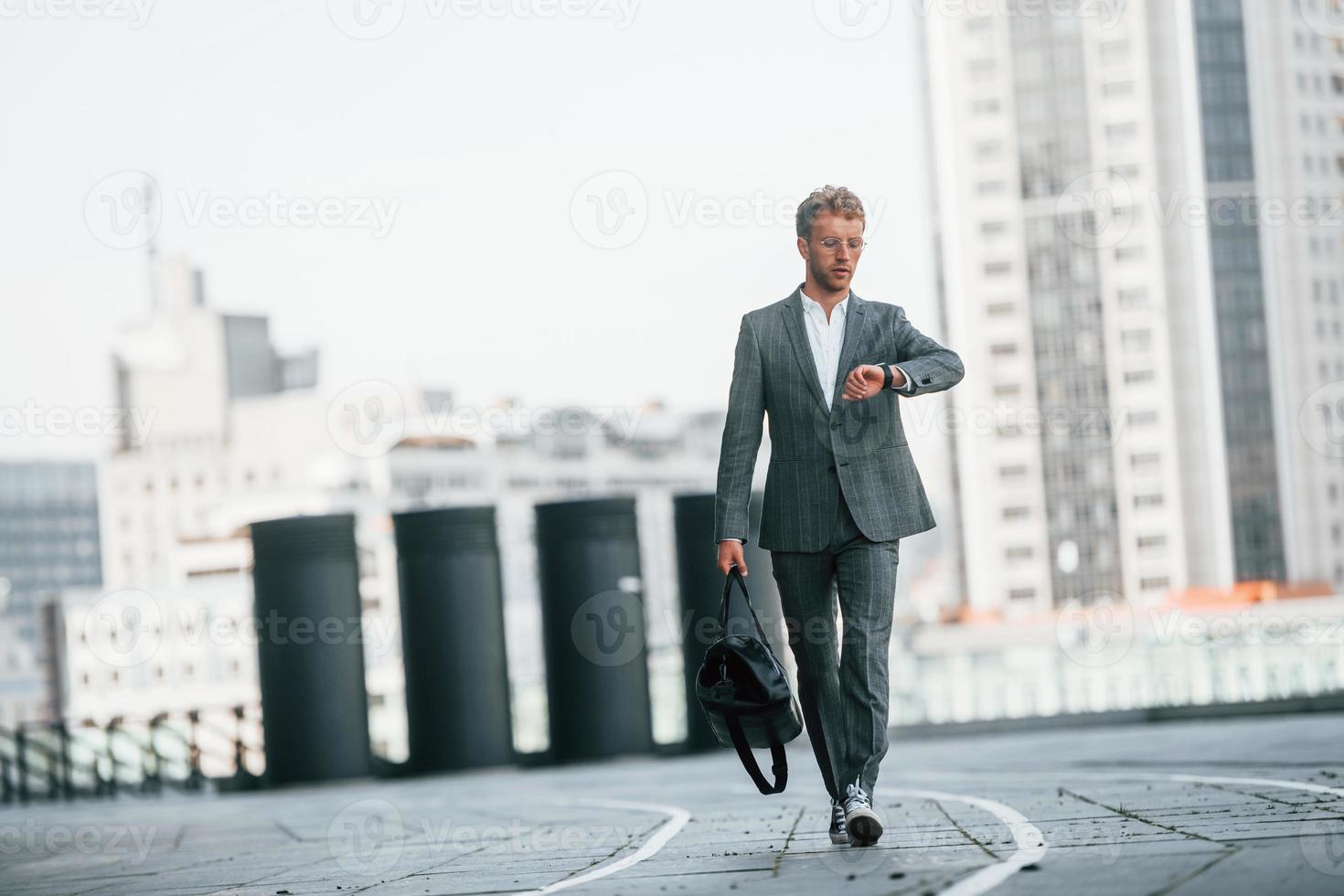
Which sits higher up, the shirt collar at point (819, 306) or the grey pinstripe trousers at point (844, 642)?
the shirt collar at point (819, 306)

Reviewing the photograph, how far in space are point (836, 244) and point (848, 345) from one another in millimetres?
292

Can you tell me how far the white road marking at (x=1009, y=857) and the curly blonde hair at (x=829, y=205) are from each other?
178 centimetres

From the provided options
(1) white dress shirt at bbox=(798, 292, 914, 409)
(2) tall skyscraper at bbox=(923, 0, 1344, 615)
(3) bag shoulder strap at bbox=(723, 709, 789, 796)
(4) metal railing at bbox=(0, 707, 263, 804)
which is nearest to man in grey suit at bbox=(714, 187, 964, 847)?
(1) white dress shirt at bbox=(798, 292, 914, 409)

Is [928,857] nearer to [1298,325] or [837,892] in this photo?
[837,892]

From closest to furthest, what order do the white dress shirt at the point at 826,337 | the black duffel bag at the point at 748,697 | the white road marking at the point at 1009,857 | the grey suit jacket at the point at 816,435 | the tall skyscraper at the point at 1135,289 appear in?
the white road marking at the point at 1009,857, the black duffel bag at the point at 748,697, the grey suit jacket at the point at 816,435, the white dress shirt at the point at 826,337, the tall skyscraper at the point at 1135,289

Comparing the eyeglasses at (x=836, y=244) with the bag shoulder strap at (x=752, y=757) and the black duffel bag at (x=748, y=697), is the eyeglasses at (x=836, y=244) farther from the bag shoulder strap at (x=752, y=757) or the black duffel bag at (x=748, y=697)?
the bag shoulder strap at (x=752, y=757)

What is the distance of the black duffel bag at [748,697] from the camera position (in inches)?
207

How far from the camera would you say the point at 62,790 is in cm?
1848

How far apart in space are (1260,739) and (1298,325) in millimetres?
95861

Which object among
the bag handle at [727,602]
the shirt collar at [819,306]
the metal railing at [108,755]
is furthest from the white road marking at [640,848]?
the metal railing at [108,755]

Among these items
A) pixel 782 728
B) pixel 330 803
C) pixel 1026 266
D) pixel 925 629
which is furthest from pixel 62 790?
pixel 1026 266

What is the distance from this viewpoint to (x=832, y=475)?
5.43 metres

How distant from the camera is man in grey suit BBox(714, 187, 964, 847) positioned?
17.6 feet

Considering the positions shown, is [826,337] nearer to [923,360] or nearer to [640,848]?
[923,360]
